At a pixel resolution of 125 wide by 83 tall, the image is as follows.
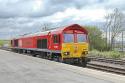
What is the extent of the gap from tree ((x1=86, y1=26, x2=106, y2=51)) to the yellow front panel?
3316 centimetres

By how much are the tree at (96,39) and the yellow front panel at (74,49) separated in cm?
3316

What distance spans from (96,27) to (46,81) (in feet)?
183

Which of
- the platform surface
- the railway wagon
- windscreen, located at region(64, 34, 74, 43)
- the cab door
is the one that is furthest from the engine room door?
the platform surface

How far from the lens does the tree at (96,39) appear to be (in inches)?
2444

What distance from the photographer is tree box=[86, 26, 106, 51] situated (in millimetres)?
62069

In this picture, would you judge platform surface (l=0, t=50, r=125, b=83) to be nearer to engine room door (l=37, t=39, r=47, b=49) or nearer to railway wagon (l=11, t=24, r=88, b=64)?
railway wagon (l=11, t=24, r=88, b=64)

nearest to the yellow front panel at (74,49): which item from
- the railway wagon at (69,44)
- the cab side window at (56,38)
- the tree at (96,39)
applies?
the railway wagon at (69,44)

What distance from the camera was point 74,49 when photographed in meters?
26.6

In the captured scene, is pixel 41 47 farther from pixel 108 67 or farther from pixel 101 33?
pixel 101 33

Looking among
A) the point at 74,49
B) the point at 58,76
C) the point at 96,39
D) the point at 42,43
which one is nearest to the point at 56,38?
the point at 74,49

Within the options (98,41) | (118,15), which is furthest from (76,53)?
(118,15)

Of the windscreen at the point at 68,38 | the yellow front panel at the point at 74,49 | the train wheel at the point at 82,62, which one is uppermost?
the windscreen at the point at 68,38

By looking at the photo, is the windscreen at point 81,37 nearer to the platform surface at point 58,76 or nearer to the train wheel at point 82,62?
the train wheel at point 82,62

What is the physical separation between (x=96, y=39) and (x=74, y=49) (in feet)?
126
